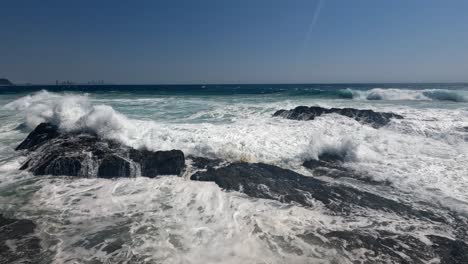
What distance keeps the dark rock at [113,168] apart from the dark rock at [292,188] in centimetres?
179

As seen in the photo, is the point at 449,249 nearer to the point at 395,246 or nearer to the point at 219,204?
the point at 395,246

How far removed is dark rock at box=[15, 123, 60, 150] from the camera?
374 inches

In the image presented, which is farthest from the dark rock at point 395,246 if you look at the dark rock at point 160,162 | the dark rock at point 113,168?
the dark rock at point 113,168

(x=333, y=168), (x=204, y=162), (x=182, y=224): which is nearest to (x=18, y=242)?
(x=182, y=224)

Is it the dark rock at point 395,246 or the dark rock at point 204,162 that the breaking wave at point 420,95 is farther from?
the dark rock at point 395,246

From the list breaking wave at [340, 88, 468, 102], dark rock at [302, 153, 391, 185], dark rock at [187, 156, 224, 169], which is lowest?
A: dark rock at [302, 153, 391, 185]

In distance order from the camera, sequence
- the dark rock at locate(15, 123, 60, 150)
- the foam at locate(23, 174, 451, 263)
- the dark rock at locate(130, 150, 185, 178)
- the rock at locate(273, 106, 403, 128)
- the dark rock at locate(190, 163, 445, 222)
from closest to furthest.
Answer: the foam at locate(23, 174, 451, 263)
the dark rock at locate(190, 163, 445, 222)
the dark rock at locate(130, 150, 185, 178)
the dark rock at locate(15, 123, 60, 150)
the rock at locate(273, 106, 403, 128)

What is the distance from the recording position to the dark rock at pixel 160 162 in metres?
7.68

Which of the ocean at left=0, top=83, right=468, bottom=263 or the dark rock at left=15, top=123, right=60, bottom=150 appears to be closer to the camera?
the ocean at left=0, top=83, right=468, bottom=263

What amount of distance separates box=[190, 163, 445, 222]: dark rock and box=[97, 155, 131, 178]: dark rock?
179 cm

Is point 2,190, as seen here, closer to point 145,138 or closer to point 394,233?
point 145,138

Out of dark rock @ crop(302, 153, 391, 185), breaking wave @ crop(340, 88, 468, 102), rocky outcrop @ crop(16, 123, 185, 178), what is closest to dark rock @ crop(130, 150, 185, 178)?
rocky outcrop @ crop(16, 123, 185, 178)

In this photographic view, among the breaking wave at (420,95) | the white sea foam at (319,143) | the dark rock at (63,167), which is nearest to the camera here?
the dark rock at (63,167)

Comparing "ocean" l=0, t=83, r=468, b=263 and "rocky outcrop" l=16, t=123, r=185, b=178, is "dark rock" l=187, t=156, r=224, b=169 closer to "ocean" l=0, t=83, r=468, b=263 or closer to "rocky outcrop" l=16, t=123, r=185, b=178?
"ocean" l=0, t=83, r=468, b=263
